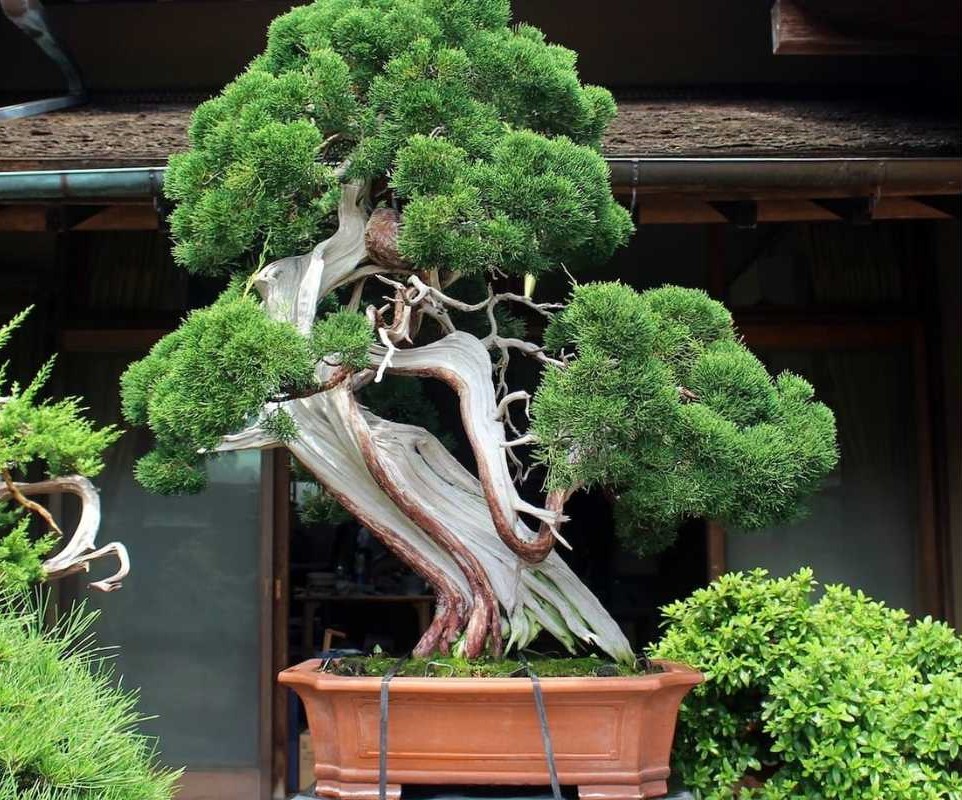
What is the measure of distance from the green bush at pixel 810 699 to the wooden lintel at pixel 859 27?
189 centimetres

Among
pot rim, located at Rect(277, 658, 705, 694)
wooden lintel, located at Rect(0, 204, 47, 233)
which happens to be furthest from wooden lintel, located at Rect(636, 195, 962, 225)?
wooden lintel, located at Rect(0, 204, 47, 233)

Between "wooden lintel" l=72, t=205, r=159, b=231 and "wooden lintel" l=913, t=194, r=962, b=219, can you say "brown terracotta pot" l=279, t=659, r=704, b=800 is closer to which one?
"wooden lintel" l=72, t=205, r=159, b=231

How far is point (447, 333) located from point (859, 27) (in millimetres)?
2009

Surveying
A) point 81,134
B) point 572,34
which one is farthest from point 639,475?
point 572,34

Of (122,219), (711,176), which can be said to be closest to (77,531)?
(122,219)

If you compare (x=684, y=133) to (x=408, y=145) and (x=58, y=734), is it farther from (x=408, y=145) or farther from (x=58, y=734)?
(x=58, y=734)

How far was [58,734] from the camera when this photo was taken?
5.58 ft

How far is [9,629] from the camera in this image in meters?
1.85

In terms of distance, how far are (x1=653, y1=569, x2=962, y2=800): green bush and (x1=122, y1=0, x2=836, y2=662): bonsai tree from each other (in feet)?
0.93

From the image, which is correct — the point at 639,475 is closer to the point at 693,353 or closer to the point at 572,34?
the point at 693,353

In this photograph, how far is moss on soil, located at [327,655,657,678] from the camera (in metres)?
2.03

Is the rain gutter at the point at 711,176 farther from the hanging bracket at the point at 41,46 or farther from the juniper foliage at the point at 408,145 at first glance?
the hanging bracket at the point at 41,46

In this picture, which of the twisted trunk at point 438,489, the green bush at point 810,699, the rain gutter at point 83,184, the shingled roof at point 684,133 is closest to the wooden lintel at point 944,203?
the shingled roof at point 684,133

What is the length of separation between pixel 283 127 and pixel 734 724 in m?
1.66
